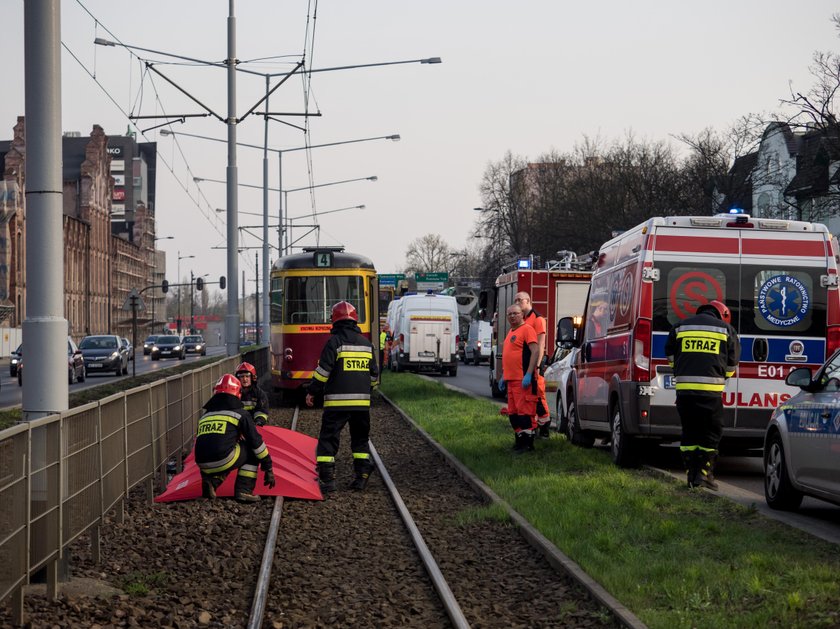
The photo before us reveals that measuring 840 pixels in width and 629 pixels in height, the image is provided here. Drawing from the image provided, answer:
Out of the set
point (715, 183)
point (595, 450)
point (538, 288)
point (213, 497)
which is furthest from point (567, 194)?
point (213, 497)

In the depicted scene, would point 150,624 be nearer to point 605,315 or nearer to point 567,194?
point 605,315

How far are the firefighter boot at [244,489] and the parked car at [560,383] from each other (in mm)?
6023

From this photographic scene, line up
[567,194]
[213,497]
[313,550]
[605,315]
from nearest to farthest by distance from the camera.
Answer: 1. [313,550]
2. [213,497]
3. [605,315]
4. [567,194]

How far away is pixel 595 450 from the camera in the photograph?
1677 centimetres

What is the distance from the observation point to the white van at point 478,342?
2621 inches

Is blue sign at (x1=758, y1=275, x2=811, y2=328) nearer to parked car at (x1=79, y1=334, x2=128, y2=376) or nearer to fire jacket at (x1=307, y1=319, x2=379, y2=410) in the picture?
fire jacket at (x1=307, y1=319, x2=379, y2=410)

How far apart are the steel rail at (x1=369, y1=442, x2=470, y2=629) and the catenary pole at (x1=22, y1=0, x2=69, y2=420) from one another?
2786mm

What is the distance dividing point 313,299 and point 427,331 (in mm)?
18801

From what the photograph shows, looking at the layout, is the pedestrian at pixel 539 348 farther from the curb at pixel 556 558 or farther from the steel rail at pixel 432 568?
the steel rail at pixel 432 568

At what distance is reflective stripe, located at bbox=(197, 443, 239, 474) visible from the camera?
494 inches

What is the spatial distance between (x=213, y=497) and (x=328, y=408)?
1451mm

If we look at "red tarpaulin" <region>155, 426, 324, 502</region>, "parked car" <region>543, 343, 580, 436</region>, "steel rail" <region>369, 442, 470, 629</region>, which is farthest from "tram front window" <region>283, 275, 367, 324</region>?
"steel rail" <region>369, 442, 470, 629</region>

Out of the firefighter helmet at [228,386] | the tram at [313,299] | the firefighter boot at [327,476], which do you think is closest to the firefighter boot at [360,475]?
the firefighter boot at [327,476]

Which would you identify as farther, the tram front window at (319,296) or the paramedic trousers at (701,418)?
the tram front window at (319,296)
